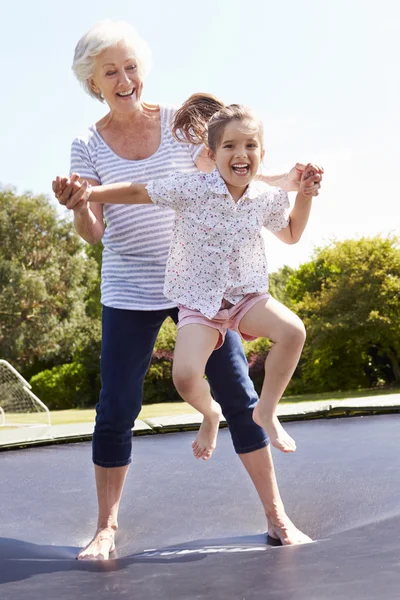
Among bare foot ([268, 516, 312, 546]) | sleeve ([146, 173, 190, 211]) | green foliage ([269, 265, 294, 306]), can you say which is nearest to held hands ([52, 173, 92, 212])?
sleeve ([146, 173, 190, 211])

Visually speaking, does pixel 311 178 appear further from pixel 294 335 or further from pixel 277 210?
pixel 294 335

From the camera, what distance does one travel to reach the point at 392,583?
114 centimetres

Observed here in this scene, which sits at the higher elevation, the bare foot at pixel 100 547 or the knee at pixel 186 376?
the knee at pixel 186 376

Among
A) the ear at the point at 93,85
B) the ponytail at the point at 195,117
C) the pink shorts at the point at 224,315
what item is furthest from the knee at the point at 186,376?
the ear at the point at 93,85

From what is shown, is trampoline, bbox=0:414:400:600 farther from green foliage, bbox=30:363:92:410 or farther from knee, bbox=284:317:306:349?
green foliage, bbox=30:363:92:410

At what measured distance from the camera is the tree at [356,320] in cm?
1112

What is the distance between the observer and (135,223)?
69.6 inches

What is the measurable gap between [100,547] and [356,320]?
972cm

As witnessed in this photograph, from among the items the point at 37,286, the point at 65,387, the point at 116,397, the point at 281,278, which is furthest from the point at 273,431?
the point at 281,278

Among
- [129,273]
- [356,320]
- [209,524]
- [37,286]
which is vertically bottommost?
[356,320]

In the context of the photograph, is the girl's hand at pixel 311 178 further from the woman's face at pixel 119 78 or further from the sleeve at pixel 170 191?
the woman's face at pixel 119 78

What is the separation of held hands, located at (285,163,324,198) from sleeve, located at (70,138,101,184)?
1.51ft

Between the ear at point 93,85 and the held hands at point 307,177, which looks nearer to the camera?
the held hands at point 307,177

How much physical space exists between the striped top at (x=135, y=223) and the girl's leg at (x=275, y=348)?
237mm
